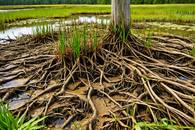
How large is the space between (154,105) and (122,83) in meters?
0.90

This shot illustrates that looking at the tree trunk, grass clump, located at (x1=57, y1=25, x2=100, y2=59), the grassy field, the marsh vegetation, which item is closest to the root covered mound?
the marsh vegetation

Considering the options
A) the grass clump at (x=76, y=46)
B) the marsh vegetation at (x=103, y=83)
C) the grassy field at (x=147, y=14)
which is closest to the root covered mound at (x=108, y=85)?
the marsh vegetation at (x=103, y=83)

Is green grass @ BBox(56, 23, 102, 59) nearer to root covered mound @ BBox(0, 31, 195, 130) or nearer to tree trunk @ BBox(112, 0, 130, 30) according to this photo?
root covered mound @ BBox(0, 31, 195, 130)

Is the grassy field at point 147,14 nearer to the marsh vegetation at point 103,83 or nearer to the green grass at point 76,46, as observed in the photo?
the marsh vegetation at point 103,83

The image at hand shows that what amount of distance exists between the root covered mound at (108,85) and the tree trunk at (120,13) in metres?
0.29

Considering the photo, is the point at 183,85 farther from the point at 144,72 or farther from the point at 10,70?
the point at 10,70

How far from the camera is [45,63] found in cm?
500

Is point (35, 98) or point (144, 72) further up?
point (144, 72)

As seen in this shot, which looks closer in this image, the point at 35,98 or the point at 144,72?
the point at 35,98

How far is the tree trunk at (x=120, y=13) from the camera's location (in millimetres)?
5203

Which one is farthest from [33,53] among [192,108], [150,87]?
[192,108]

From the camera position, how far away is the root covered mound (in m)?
→ 3.29

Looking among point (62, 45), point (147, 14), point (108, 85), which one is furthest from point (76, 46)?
point (147, 14)

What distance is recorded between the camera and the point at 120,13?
5207 mm
